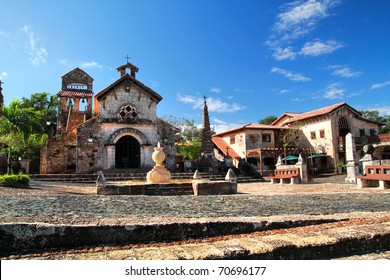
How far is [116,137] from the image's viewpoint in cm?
2162

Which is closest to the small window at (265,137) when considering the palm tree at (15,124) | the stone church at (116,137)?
the stone church at (116,137)

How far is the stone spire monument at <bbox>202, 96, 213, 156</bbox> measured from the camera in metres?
26.8

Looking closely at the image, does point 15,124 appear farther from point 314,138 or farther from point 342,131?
point 342,131

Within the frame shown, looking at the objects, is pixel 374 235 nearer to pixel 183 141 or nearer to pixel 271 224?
pixel 271 224

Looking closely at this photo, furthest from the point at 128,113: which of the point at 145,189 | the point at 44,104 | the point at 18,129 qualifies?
the point at 44,104

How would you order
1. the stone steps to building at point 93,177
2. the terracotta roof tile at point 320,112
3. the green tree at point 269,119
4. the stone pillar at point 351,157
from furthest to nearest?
the green tree at point 269,119
the terracotta roof tile at point 320,112
the stone steps to building at point 93,177
the stone pillar at point 351,157

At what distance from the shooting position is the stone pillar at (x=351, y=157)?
55.9 feet

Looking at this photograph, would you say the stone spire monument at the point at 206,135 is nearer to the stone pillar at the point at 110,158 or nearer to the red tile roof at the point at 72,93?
the stone pillar at the point at 110,158

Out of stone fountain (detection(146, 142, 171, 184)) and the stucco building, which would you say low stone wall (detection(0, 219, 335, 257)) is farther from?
the stucco building

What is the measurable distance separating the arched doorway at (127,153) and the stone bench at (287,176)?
11213 mm

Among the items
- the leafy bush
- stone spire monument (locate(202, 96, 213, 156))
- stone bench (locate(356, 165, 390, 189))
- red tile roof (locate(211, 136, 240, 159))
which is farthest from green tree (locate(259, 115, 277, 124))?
the leafy bush

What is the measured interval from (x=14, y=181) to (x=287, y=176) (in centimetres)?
1488

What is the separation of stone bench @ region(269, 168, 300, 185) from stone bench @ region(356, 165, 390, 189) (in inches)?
160

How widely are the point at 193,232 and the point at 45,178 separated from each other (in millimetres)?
17193
